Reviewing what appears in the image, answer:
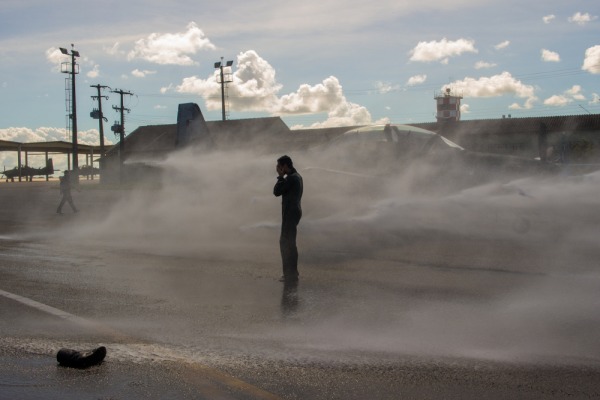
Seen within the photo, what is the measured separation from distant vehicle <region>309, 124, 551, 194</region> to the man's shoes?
36.2ft

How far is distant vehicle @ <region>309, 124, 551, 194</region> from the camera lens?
15.0 m

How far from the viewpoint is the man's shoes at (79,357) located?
4.96 metres

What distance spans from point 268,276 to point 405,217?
6.02m

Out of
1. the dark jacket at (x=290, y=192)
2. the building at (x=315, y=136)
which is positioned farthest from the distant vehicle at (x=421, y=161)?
the dark jacket at (x=290, y=192)

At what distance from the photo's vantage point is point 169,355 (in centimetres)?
527

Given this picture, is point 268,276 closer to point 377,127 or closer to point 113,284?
point 113,284

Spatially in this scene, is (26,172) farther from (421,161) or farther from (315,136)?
(421,161)

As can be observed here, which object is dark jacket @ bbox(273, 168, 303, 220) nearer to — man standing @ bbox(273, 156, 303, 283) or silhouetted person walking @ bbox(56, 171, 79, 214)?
man standing @ bbox(273, 156, 303, 283)

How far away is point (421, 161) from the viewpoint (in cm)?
1523

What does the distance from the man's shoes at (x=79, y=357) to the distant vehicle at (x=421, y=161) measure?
11.0m

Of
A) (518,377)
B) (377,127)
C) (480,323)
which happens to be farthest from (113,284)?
(377,127)

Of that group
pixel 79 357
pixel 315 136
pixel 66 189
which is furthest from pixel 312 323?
pixel 315 136

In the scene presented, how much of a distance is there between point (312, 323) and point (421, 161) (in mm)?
9553

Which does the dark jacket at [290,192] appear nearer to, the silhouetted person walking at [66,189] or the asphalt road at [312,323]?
the asphalt road at [312,323]
